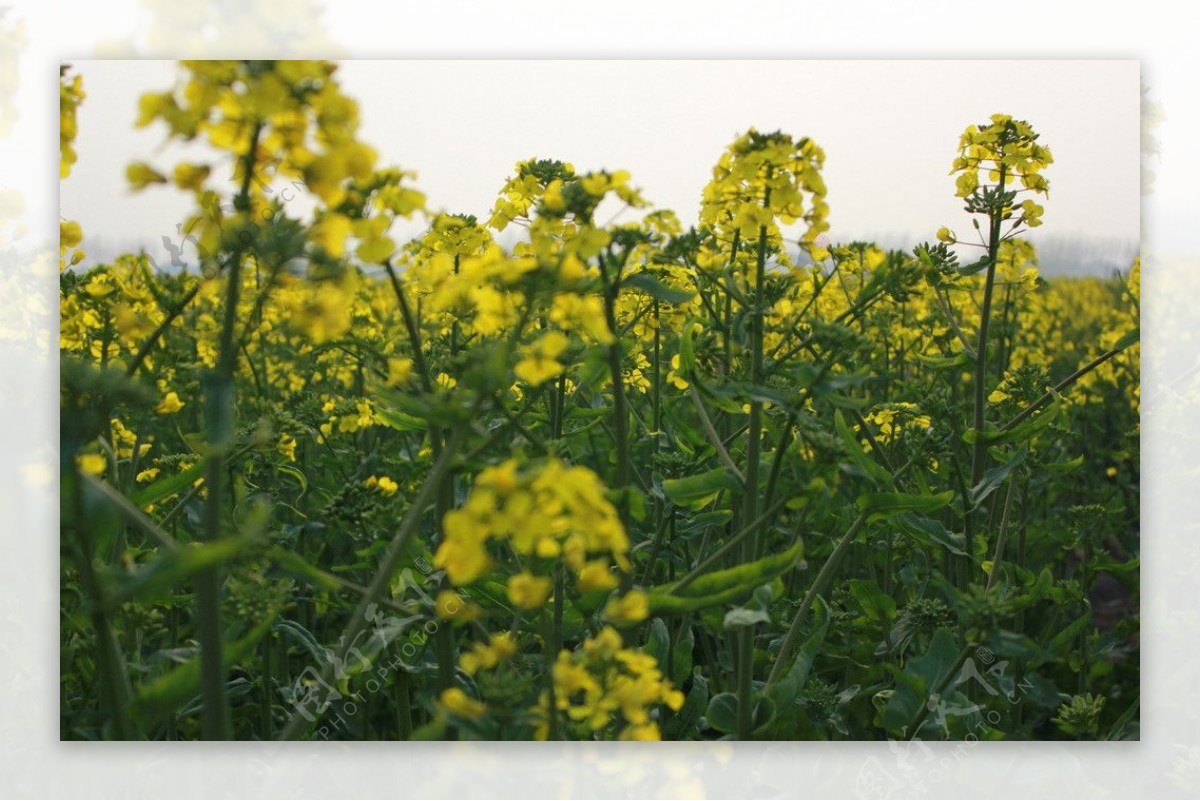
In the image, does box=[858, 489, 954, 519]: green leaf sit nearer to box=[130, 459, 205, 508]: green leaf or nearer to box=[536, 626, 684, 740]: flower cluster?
box=[536, 626, 684, 740]: flower cluster

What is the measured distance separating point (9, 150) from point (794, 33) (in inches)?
61.3

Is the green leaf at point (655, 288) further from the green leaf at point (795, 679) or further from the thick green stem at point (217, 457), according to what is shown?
the green leaf at point (795, 679)

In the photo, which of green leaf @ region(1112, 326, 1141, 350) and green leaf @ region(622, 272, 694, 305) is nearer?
green leaf @ region(622, 272, 694, 305)

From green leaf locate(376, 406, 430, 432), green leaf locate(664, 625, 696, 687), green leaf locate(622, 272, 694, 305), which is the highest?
green leaf locate(622, 272, 694, 305)

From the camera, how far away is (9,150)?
6.81 ft

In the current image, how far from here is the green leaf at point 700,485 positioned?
5.57 ft

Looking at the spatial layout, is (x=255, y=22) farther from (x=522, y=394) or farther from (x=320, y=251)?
(x=522, y=394)

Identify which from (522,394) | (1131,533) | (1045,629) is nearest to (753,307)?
(522,394)

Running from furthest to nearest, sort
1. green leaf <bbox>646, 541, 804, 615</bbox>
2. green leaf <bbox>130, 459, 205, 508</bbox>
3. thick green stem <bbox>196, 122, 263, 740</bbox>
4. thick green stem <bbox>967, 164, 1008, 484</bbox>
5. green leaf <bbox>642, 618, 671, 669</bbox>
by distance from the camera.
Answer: thick green stem <bbox>967, 164, 1008, 484</bbox>, green leaf <bbox>642, 618, 671, 669</bbox>, green leaf <bbox>130, 459, 205, 508</bbox>, green leaf <bbox>646, 541, 804, 615</bbox>, thick green stem <bbox>196, 122, 263, 740</bbox>

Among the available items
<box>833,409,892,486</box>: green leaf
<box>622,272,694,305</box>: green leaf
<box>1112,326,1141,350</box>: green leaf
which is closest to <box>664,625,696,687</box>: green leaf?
<box>833,409,892,486</box>: green leaf

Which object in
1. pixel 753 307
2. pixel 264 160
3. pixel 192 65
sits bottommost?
pixel 753 307

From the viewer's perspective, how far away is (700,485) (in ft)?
5.65

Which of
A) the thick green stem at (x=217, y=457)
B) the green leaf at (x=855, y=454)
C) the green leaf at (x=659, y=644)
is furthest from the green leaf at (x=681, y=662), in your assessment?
the thick green stem at (x=217, y=457)

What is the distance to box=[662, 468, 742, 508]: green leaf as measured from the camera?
170 centimetres
